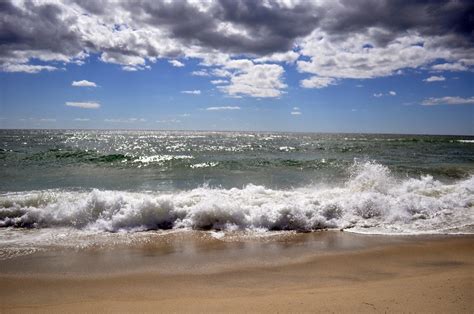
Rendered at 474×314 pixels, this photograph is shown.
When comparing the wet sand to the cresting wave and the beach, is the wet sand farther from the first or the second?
the cresting wave

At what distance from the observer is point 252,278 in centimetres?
530

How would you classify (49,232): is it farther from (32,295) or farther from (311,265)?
(311,265)

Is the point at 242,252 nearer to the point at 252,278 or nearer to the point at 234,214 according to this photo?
the point at 252,278

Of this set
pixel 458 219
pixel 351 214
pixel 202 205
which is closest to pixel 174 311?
pixel 202 205

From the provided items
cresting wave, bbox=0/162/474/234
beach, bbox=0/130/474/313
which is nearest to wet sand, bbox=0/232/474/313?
beach, bbox=0/130/474/313

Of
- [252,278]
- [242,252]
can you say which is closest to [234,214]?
[242,252]

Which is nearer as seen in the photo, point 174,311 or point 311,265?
point 174,311

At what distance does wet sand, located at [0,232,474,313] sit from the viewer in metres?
4.38

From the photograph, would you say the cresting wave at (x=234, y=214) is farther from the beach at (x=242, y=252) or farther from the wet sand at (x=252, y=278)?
the wet sand at (x=252, y=278)

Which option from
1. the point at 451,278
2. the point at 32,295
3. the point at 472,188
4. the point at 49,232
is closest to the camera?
the point at 32,295

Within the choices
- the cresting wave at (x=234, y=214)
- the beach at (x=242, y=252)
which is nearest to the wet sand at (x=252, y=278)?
the beach at (x=242, y=252)

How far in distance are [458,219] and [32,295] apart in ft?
31.7

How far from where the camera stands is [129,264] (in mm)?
5938

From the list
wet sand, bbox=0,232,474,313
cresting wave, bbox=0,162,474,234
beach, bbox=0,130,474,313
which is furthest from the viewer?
cresting wave, bbox=0,162,474,234
